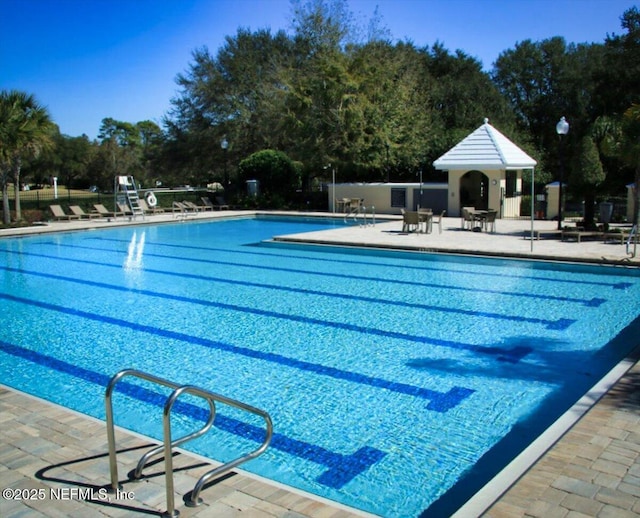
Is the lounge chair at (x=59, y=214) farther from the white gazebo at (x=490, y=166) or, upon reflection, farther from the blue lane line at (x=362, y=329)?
the white gazebo at (x=490, y=166)

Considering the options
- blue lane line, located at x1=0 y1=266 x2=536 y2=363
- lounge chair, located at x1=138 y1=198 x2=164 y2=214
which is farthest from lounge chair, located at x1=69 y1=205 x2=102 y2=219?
blue lane line, located at x1=0 y1=266 x2=536 y2=363

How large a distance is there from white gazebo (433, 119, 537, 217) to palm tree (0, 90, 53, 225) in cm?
1576

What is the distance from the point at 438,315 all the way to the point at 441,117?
26982 millimetres

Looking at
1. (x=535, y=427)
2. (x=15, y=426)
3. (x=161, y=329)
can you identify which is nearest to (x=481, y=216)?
(x=161, y=329)

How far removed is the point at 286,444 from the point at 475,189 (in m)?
22.8

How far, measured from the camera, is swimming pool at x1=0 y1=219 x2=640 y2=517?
5.34m

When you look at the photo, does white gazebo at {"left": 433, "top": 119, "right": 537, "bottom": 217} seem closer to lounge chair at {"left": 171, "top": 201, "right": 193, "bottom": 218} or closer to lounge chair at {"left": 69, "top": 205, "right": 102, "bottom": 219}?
lounge chair at {"left": 171, "top": 201, "right": 193, "bottom": 218}

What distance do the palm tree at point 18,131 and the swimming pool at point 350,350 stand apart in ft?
30.7

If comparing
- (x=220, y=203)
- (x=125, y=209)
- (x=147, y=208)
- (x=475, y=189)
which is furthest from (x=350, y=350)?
(x=220, y=203)

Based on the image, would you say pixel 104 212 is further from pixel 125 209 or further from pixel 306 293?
pixel 306 293

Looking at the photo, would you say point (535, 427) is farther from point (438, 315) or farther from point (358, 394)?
point (438, 315)

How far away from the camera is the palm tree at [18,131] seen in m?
22.7

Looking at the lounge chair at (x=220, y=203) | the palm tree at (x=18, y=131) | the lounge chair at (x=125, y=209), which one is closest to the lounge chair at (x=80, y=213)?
the lounge chair at (x=125, y=209)

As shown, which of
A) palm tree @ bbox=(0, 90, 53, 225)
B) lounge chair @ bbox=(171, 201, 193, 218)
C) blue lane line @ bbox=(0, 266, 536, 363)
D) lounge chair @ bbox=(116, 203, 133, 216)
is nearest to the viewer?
blue lane line @ bbox=(0, 266, 536, 363)
